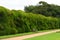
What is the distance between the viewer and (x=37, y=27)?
35.3 meters

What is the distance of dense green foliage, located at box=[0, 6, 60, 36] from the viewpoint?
26.9 meters

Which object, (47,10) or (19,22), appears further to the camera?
(47,10)

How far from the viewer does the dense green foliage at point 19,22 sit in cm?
2688

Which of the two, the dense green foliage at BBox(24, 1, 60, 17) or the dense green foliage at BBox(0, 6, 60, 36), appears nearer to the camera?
the dense green foliage at BBox(0, 6, 60, 36)

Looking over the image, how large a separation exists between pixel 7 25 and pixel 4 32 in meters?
1.21

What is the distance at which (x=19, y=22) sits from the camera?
3023cm

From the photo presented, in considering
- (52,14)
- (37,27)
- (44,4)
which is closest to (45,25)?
(37,27)

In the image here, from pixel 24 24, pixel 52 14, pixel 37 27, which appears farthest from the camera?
pixel 52 14

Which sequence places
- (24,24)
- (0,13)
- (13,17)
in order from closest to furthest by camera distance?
1. (0,13)
2. (13,17)
3. (24,24)

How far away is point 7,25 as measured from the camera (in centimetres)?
2739

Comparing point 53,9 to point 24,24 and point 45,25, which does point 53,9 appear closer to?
point 45,25

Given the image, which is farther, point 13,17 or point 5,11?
point 13,17

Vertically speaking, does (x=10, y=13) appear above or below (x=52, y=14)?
above

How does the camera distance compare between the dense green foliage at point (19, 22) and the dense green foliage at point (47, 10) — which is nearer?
the dense green foliage at point (19, 22)
